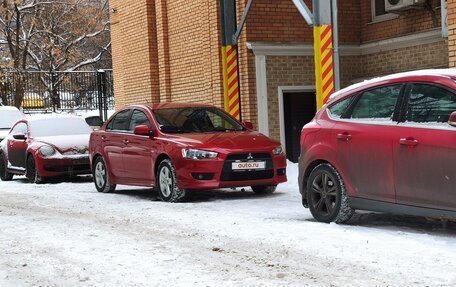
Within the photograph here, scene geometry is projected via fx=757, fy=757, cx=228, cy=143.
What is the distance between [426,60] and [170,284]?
11124 mm

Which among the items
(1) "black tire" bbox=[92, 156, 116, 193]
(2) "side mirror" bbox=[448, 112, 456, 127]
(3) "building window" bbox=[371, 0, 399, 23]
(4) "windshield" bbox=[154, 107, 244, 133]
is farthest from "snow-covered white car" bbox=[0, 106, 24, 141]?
(2) "side mirror" bbox=[448, 112, 456, 127]

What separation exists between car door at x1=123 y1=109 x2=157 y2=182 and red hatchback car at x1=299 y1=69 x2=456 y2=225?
333 cm

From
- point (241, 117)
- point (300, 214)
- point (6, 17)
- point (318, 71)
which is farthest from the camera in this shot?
point (6, 17)

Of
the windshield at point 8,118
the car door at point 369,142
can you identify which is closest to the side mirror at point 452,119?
the car door at point 369,142

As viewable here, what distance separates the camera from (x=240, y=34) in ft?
54.0

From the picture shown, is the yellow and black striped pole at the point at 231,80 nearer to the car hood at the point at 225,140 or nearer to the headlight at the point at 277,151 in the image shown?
the car hood at the point at 225,140

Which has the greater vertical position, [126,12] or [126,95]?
[126,12]

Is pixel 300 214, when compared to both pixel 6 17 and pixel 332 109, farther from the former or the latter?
pixel 6 17

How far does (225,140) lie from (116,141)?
89.0 inches

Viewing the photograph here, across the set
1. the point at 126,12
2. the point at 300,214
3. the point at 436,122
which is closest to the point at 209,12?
the point at 126,12

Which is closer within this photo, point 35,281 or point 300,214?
point 35,281

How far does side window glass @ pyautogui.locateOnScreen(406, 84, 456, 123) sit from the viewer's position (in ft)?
23.3

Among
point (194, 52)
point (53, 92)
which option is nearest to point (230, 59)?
point (194, 52)

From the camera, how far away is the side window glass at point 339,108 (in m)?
8.35
